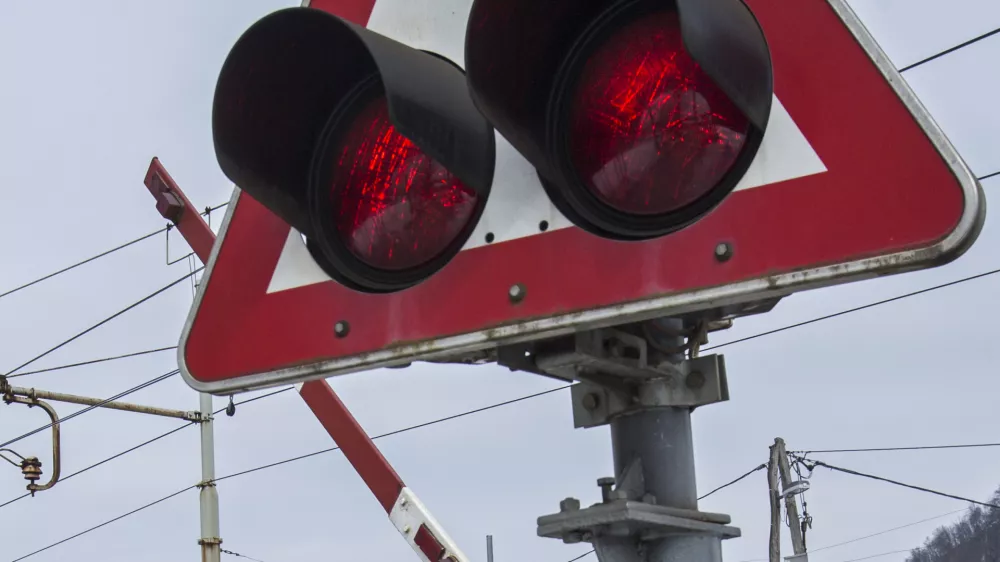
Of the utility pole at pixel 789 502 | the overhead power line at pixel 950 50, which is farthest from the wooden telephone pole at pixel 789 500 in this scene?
the overhead power line at pixel 950 50

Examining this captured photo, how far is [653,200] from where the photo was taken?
1.79 m

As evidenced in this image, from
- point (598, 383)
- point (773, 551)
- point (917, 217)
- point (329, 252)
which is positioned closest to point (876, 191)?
point (917, 217)

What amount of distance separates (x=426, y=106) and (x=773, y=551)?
19.4 meters

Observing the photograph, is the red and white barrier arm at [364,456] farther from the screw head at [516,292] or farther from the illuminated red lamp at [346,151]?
the screw head at [516,292]

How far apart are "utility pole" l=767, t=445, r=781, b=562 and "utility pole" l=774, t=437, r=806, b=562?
84 millimetres

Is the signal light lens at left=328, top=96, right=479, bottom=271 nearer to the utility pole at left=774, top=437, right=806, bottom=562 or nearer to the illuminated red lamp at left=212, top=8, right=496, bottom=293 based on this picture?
the illuminated red lamp at left=212, top=8, right=496, bottom=293

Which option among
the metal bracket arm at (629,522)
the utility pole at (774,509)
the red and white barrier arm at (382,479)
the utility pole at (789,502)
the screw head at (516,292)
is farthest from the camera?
the utility pole at (789,502)

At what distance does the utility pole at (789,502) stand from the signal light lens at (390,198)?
19575 mm

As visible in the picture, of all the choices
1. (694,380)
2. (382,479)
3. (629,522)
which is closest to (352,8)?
(694,380)

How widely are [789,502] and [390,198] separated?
66.5ft

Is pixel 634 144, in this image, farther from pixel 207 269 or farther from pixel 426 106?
pixel 207 269

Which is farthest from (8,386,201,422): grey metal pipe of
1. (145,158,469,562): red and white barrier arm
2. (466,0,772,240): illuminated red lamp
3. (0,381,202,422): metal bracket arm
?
(466,0,772,240): illuminated red lamp

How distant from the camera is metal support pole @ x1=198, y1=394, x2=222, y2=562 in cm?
1204

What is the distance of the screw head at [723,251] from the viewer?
5.78 feet
